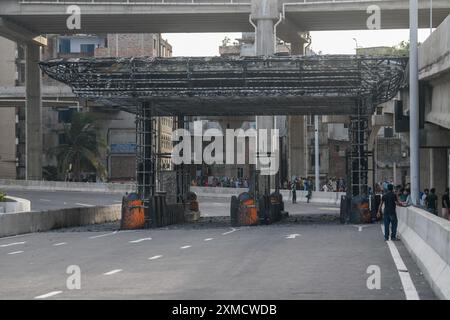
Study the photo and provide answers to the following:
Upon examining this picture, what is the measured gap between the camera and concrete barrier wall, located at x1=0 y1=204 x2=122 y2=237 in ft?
128

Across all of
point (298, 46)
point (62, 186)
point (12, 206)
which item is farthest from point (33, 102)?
point (12, 206)

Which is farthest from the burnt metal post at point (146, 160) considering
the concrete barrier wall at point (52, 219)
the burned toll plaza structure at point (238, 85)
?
the concrete barrier wall at point (52, 219)

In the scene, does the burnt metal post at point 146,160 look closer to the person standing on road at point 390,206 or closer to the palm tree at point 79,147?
the person standing on road at point 390,206

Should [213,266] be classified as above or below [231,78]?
below

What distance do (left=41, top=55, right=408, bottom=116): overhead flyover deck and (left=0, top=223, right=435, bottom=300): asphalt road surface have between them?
10011mm

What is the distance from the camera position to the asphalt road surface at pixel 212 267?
55.3ft

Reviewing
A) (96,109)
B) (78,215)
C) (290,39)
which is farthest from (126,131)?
(78,215)

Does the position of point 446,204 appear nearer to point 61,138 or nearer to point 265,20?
point 265,20

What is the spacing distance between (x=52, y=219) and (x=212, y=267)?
2321cm

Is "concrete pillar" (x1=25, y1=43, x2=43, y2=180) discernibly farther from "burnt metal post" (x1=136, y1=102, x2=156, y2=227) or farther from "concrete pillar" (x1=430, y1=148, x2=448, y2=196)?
"burnt metal post" (x1=136, y1=102, x2=156, y2=227)

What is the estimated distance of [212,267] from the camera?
858 inches

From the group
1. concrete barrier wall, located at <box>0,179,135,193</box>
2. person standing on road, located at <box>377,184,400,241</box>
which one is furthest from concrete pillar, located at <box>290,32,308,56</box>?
person standing on road, located at <box>377,184,400,241</box>
